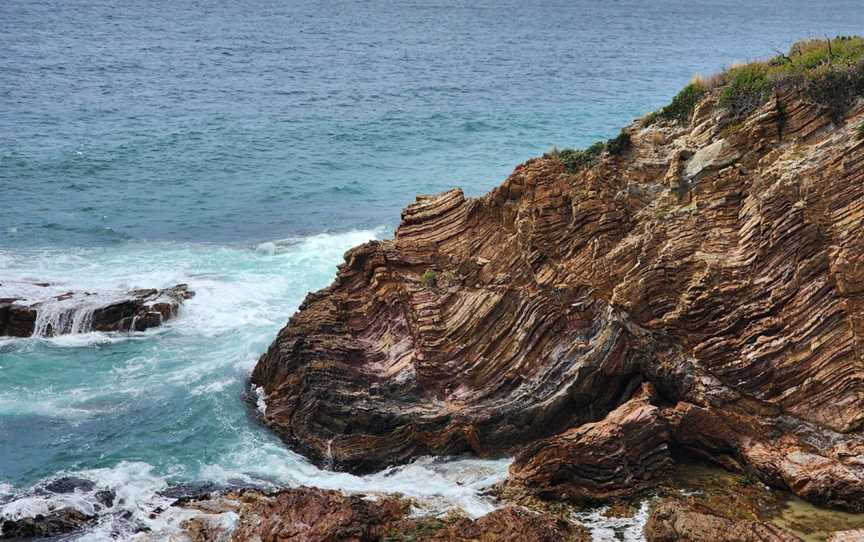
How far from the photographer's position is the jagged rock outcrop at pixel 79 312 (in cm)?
3288

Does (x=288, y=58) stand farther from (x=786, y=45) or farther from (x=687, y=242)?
(x=687, y=242)

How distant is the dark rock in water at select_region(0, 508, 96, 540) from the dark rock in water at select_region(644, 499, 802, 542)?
1288 cm

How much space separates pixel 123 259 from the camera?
40094 millimetres

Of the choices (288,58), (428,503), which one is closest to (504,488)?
(428,503)

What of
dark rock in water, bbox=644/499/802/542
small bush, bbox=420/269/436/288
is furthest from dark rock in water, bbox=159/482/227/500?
dark rock in water, bbox=644/499/802/542

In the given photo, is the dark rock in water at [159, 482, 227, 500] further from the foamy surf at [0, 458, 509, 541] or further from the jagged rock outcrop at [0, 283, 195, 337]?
the jagged rock outcrop at [0, 283, 195, 337]

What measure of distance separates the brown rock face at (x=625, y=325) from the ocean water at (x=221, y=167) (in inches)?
64.7

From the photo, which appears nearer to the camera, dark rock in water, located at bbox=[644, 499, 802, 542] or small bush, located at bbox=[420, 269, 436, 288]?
dark rock in water, located at bbox=[644, 499, 802, 542]

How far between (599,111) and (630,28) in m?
67.7

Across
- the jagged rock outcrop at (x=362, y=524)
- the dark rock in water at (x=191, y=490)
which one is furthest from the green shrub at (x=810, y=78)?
the dark rock in water at (x=191, y=490)

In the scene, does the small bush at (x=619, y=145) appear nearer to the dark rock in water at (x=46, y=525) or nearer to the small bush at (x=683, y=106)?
the small bush at (x=683, y=106)

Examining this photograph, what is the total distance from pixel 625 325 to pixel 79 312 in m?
20.0

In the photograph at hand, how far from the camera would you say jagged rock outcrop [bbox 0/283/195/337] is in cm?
3288

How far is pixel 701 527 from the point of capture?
61.4ft
